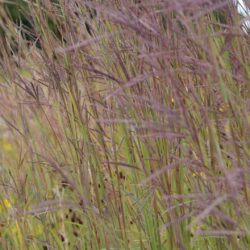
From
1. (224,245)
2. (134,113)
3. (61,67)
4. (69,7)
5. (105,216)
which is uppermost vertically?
(69,7)

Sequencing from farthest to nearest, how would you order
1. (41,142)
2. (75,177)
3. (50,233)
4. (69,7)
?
(41,142) < (50,233) < (75,177) < (69,7)

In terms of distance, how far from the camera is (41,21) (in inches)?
81.8

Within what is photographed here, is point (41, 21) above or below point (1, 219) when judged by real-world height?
above

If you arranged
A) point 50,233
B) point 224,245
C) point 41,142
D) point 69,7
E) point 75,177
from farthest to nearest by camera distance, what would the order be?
point 41,142
point 50,233
point 75,177
point 69,7
point 224,245

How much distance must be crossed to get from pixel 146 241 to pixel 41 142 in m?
0.72

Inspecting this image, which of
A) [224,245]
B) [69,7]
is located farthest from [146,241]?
[69,7]

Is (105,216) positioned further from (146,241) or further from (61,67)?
(61,67)

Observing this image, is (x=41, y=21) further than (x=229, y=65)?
Yes

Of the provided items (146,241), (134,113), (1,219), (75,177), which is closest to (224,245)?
(146,241)

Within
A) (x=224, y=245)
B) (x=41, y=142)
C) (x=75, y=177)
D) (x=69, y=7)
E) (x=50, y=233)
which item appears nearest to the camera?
(x=224, y=245)

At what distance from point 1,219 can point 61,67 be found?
0.78 metres

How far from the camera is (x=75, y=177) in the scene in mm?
2109

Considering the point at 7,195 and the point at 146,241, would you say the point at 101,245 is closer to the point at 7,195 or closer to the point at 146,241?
the point at 146,241

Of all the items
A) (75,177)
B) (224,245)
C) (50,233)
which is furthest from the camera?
(50,233)
